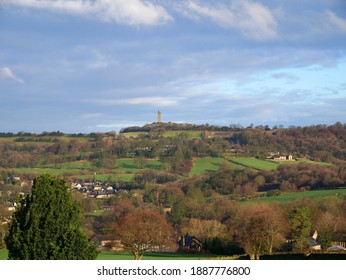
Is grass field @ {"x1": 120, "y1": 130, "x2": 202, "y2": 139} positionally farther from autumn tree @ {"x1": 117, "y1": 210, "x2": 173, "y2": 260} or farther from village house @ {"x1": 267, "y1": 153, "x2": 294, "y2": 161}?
autumn tree @ {"x1": 117, "y1": 210, "x2": 173, "y2": 260}

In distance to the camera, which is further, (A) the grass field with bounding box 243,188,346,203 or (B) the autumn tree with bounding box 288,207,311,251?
(A) the grass field with bounding box 243,188,346,203

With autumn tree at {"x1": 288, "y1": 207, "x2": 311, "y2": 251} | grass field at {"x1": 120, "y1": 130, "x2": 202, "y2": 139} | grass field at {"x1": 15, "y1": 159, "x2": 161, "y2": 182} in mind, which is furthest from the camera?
grass field at {"x1": 120, "y1": 130, "x2": 202, "y2": 139}

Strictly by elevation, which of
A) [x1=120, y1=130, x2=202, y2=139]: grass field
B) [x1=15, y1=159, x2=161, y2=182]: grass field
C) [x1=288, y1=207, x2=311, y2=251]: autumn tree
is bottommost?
[x1=288, y1=207, x2=311, y2=251]: autumn tree

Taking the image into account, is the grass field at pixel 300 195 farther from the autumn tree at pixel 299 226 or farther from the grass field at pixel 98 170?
the grass field at pixel 98 170

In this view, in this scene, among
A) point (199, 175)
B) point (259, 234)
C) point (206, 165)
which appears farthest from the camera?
point (206, 165)

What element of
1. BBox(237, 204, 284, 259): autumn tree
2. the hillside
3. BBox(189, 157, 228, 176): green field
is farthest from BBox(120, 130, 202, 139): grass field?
BBox(237, 204, 284, 259): autumn tree

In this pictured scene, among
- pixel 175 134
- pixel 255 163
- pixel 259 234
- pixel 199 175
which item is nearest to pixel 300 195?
pixel 199 175

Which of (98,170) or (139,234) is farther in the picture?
(98,170)

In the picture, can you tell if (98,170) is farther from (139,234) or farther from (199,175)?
(139,234)
